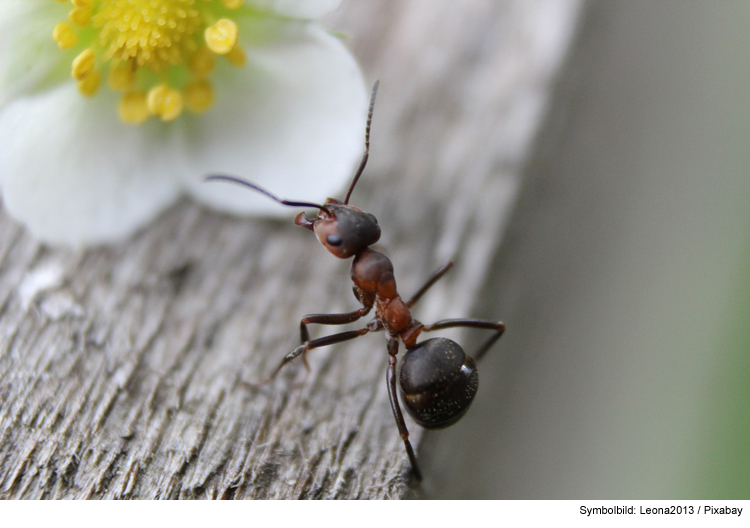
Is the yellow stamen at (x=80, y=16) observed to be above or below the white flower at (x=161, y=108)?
above

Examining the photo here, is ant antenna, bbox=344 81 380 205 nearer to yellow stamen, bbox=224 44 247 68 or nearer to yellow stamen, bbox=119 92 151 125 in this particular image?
yellow stamen, bbox=224 44 247 68

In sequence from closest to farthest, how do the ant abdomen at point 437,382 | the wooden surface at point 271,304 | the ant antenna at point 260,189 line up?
the wooden surface at point 271,304
the ant abdomen at point 437,382
the ant antenna at point 260,189

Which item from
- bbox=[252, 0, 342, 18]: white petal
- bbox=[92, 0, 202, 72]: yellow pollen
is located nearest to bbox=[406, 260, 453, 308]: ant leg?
bbox=[252, 0, 342, 18]: white petal

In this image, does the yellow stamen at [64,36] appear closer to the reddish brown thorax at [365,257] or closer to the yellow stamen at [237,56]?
the yellow stamen at [237,56]

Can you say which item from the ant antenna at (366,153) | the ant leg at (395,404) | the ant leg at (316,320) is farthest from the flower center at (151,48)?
the ant leg at (395,404)

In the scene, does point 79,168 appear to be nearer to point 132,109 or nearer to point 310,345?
point 132,109

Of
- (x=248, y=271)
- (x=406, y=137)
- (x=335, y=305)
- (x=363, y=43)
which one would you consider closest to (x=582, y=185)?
(x=406, y=137)

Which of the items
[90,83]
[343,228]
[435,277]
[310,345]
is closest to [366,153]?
[343,228]

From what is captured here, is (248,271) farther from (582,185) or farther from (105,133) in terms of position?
(582,185)
